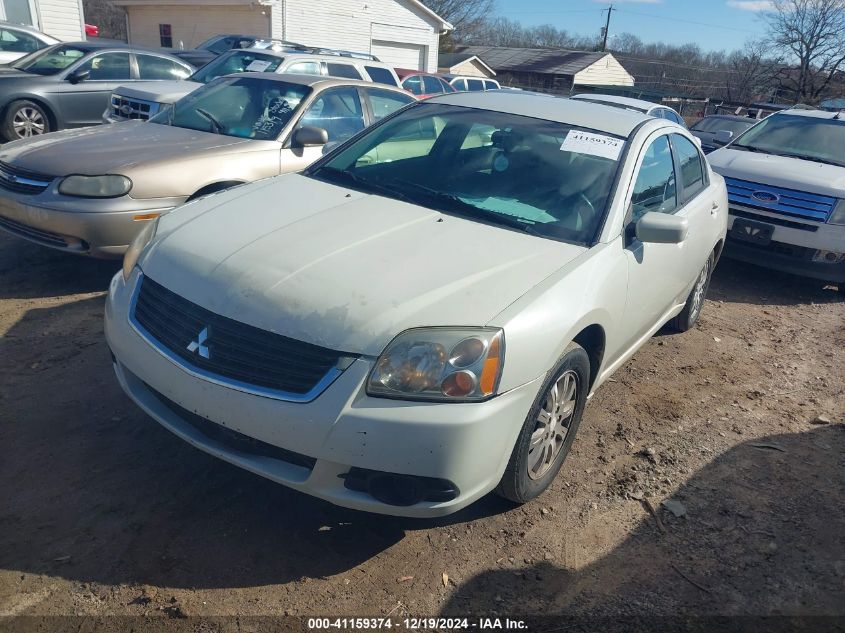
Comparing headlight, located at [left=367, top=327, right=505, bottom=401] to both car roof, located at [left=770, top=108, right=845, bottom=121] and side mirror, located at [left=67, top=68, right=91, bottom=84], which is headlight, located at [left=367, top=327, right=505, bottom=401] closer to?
car roof, located at [left=770, top=108, right=845, bottom=121]

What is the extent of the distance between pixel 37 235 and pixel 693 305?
509 cm

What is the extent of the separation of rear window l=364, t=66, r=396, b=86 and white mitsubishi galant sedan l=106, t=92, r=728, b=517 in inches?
288

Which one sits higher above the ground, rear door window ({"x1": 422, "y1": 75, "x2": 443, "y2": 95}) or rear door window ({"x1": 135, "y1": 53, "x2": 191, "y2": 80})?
rear door window ({"x1": 135, "y1": 53, "x2": 191, "y2": 80})

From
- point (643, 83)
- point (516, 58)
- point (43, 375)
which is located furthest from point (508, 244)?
point (643, 83)

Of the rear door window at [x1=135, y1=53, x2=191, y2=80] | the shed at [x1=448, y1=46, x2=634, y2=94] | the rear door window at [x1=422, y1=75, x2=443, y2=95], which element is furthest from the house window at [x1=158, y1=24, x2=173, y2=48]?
the shed at [x1=448, y1=46, x2=634, y2=94]

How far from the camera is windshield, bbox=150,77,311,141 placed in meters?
5.89

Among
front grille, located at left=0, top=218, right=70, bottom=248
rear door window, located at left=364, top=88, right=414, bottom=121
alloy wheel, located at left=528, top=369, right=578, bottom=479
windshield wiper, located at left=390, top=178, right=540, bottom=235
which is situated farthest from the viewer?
rear door window, located at left=364, top=88, right=414, bottom=121

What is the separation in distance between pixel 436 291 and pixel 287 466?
901mm

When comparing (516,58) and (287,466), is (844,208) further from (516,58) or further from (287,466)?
(516,58)

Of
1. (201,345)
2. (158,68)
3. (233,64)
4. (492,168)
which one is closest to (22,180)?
(201,345)

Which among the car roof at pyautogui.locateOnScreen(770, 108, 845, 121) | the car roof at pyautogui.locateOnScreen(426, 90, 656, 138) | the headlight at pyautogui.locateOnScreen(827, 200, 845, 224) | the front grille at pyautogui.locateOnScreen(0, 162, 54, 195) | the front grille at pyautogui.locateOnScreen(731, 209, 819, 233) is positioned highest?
the car roof at pyautogui.locateOnScreen(426, 90, 656, 138)

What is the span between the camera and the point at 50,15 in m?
19.3

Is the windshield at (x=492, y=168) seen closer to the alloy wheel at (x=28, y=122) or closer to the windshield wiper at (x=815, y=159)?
the windshield wiper at (x=815, y=159)

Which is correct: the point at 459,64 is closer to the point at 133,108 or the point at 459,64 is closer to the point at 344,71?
the point at 344,71
